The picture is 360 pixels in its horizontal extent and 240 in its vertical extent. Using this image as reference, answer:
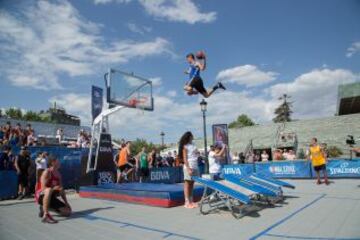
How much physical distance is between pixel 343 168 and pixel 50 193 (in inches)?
548

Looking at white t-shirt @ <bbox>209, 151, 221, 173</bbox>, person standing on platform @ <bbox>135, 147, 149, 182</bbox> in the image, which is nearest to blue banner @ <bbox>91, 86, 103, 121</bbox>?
person standing on platform @ <bbox>135, 147, 149, 182</bbox>

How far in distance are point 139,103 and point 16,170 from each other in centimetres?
585

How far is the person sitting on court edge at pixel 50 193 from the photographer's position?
673 centimetres

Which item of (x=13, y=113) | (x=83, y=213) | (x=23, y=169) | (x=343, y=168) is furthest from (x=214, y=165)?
(x=13, y=113)

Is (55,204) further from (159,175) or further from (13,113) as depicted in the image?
(13,113)

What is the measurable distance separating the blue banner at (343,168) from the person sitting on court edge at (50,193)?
13024 millimetres

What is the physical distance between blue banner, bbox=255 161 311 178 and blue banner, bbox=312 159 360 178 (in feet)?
1.72

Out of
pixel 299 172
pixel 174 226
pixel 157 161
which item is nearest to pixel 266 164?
pixel 299 172

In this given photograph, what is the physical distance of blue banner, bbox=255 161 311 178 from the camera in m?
16.8

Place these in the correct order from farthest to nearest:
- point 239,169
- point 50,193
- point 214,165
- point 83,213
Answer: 1. point 239,169
2. point 214,165
3. point 83,213
4. point 50,193

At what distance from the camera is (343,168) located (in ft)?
52.1

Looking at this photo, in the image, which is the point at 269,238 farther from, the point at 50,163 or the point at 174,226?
the point at 50,163

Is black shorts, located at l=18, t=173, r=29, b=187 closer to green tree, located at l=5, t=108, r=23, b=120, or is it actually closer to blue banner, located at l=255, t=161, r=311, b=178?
blue banner, located at l=255, t=161, r=311, b=178

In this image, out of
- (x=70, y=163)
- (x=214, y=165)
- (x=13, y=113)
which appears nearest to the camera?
(x=214, y=165)
